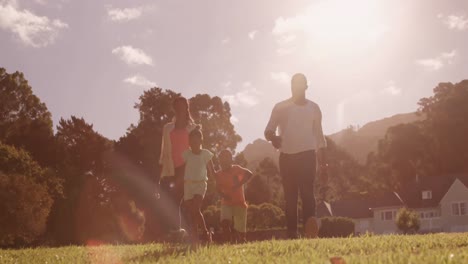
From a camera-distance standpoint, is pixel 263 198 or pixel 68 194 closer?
pixel 68 194

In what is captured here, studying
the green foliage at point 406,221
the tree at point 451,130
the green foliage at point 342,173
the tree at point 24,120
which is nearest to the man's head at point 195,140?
the tree at point 24,120

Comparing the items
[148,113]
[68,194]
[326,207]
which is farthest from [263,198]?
[68,194]

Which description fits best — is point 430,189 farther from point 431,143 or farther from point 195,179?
point 195,179

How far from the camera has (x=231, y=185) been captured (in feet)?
35.0

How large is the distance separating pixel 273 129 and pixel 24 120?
1698 inches

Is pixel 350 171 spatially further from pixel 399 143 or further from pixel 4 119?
pixel 4 119

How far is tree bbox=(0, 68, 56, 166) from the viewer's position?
46.4 metres

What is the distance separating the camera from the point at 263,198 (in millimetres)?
70875

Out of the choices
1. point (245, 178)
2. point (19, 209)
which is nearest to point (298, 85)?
point (245, 178)

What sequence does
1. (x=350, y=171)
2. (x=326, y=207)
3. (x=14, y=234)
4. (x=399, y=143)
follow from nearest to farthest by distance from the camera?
(x=14, y=234)
(x=326, y=207)
(x=399, y=143)
(x=350, y=171)

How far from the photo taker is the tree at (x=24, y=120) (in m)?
46.4

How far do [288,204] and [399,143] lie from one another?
73778 mm

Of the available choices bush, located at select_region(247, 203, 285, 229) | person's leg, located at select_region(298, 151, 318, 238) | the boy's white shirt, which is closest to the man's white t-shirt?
person's leg, located at select_region(298, 151, 318, 238)

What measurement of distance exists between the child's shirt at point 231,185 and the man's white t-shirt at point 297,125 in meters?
1.73
